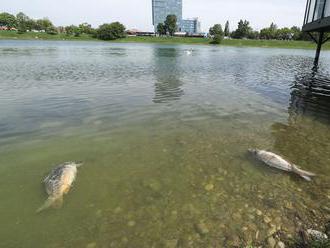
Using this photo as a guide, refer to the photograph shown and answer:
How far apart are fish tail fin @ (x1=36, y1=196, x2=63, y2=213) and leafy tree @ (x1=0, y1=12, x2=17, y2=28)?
193588 millimetres

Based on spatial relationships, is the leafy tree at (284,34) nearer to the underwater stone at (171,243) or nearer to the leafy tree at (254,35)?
the leafy tree at (254,35)

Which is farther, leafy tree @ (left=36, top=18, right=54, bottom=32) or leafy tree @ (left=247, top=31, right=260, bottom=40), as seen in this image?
leafy tree @ (left=36, top=18, right=54, bottom=32)

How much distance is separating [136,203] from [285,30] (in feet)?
539

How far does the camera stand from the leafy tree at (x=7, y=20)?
161 meters

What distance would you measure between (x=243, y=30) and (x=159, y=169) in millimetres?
156851

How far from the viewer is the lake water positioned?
536 centimetres

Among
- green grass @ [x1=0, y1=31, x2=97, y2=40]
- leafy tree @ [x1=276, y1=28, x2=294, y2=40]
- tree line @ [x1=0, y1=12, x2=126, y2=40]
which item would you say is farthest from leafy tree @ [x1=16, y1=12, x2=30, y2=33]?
leafy tree @ [x1=276, y1=28, x2=294, y2=40]

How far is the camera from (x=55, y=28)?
531 ft

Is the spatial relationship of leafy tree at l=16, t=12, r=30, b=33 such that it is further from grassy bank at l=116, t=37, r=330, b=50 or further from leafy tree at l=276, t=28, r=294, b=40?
leafy tree at l=276, t=28, r=294, b=40

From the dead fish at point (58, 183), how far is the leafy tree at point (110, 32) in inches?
5492

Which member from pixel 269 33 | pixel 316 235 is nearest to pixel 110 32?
pixel 269 33

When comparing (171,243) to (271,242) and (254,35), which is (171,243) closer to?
(271,242)

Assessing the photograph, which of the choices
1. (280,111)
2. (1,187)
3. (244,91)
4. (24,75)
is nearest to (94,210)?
(1,187)

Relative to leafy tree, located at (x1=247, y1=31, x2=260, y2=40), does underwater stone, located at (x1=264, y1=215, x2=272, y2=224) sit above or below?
below
